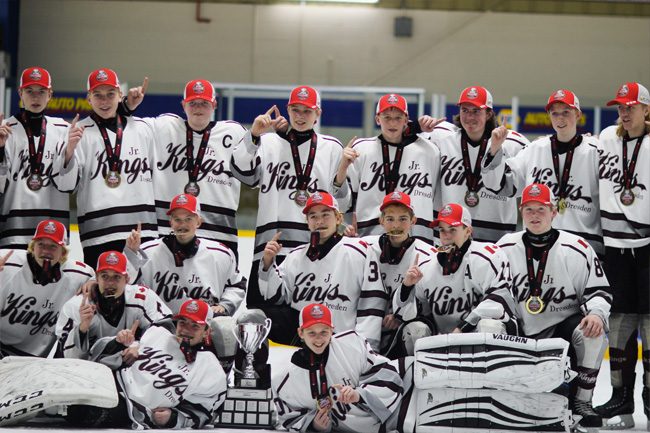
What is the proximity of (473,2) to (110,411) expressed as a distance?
1039 centimetres

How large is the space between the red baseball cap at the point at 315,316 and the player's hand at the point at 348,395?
31 centimetres

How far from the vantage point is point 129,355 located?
5.16 m

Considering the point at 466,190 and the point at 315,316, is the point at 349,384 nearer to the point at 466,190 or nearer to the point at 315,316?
the point at 315,316

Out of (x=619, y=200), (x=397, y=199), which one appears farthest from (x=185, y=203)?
(x=619, y=200)

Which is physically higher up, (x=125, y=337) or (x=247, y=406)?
(x=125, y=337)

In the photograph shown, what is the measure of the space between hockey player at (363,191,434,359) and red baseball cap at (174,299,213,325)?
95cm

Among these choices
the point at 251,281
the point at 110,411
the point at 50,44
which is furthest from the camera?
the point at 50,44

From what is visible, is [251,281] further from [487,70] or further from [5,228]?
[487,70]

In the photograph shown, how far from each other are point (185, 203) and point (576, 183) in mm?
2209

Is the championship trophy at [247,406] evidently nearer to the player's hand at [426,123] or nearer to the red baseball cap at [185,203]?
the red baseball cap at [185,203]

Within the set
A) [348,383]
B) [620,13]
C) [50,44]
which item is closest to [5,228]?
[348,383]

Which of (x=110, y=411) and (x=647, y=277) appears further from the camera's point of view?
(x=647, y=277)

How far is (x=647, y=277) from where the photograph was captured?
5812mm

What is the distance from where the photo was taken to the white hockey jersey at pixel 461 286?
5.40 meters
